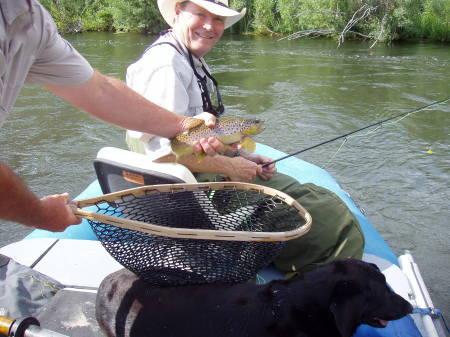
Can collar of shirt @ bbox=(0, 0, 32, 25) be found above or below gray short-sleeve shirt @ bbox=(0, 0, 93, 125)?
above

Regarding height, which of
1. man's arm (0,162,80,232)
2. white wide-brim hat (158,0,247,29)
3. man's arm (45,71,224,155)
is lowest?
man's arm (0,162,80,232)

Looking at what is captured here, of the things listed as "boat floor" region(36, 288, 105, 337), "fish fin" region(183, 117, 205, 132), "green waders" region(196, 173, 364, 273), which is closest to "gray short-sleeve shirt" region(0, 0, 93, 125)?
"fish fin" region(183, 117, 205, 132)

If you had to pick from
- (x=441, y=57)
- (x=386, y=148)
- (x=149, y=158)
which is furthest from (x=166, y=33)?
(x=441, y=57)

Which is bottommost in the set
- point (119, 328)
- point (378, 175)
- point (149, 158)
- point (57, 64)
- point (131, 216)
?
point (378, 175)

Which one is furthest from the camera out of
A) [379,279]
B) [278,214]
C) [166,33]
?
[166,33]

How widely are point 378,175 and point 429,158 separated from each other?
1131 mm

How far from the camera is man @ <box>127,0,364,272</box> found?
2748 mm

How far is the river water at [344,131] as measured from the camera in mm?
5535

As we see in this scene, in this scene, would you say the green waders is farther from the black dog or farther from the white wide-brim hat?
the white wide-brim hat

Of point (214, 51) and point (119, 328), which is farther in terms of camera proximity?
point (214, 51)

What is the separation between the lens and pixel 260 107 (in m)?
10.1

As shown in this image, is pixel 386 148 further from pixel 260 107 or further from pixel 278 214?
pixel 278 214

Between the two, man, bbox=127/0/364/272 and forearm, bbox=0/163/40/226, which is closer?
forearm, bbox=0/163/40/226

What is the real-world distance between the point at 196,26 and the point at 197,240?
1802 mm
